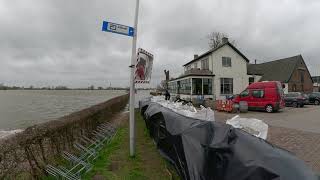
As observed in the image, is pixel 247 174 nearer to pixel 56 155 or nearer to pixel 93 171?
pixel 93 171

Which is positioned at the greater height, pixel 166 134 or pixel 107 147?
pixel 166 134

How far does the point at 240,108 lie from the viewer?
818 inches

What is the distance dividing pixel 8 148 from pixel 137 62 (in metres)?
3.56

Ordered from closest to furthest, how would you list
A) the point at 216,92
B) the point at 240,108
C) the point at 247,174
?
the point at 247,174
the point at 240,108
the point at 216,92

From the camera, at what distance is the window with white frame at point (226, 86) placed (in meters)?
32.4

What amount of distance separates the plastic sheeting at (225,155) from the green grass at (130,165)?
652 millimetres

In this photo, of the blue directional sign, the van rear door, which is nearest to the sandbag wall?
the blue directional sign

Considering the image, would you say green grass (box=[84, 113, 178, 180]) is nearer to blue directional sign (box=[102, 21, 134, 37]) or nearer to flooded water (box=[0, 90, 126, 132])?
blue directional sign (box=[102, 21, 134, 37])

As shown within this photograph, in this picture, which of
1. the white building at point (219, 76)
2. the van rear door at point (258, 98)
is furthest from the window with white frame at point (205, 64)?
the van rear door at point (258, 98)

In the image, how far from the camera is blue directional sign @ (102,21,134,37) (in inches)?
258

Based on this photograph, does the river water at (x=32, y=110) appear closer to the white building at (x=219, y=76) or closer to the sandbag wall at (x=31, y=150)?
the white building at (x=219, y=76)

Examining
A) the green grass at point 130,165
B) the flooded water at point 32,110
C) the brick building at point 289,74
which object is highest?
the brick building at point 289,74

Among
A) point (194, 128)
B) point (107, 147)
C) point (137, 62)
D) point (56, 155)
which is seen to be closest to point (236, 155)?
point (194, 128)

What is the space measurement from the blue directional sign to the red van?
16107mm
